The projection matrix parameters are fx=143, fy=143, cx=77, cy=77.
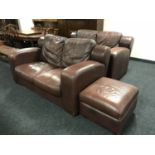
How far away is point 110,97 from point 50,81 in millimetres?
802

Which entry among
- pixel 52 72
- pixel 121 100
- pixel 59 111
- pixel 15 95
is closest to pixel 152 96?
pixel 121 100

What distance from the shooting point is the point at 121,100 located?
144 centimetres

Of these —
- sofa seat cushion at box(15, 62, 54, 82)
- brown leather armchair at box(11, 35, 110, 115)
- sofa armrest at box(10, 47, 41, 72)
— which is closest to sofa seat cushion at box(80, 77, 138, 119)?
brown leather armchair at box(11, 35, 110, 115)

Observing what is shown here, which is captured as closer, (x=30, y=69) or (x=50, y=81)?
(x=50, y=81)

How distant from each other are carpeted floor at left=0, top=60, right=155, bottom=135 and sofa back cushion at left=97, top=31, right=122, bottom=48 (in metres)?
0.89

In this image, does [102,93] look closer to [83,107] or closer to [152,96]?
[83,107]

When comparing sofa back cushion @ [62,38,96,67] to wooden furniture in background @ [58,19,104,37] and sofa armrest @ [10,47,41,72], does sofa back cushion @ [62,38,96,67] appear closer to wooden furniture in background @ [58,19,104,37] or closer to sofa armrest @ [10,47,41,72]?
sofa armrest @ [10,47,41,72]

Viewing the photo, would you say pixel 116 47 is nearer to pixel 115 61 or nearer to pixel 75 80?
pixel 115 61

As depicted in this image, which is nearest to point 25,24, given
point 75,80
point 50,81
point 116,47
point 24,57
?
point 24,57

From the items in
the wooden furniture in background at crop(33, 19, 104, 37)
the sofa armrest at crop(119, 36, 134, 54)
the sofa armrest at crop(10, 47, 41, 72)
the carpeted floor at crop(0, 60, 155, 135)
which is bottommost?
the carpeted floor at crop(0, 60, 155, 135)

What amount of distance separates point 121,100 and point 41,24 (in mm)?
5023

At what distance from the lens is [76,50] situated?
2098 millimetres

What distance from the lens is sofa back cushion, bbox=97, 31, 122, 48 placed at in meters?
2.71

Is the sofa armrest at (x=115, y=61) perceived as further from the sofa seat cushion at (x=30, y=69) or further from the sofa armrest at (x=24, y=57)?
the sofa armrest at (x=24, y=57)
